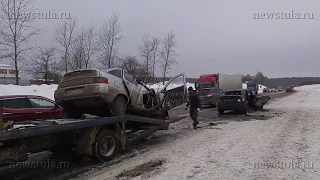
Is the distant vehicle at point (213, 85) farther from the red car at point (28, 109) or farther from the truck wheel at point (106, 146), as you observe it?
the truck wheel at point (106, 146)

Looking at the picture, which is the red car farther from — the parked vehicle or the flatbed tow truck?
the parked vehicle

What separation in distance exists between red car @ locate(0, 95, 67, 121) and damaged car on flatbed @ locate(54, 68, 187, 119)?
1.06m

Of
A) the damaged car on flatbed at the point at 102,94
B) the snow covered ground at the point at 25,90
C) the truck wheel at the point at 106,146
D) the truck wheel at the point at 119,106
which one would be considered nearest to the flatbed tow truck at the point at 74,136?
the truck wheel at the point at 106,146

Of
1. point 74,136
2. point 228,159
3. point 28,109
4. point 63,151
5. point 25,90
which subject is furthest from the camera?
point 25,90

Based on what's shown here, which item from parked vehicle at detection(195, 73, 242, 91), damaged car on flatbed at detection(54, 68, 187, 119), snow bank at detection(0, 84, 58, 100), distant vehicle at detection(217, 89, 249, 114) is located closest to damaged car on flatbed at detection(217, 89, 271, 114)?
distant vehicle at detection(217, 89, 249, 114)

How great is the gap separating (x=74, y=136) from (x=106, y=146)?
2.78ft

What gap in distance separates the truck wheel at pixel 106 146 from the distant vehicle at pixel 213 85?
56.3 ft

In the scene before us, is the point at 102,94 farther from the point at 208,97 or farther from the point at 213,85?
the point at 213,85

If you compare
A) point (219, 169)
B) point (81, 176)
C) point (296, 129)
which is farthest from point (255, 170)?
point (296, 129)

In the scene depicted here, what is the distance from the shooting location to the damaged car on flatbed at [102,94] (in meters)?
7.94

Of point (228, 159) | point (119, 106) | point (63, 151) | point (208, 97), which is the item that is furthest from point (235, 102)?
point (63, 151)

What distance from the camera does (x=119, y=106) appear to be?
8.52m

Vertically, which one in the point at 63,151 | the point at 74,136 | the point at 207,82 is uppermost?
the point at 207,82

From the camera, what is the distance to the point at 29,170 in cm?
710
